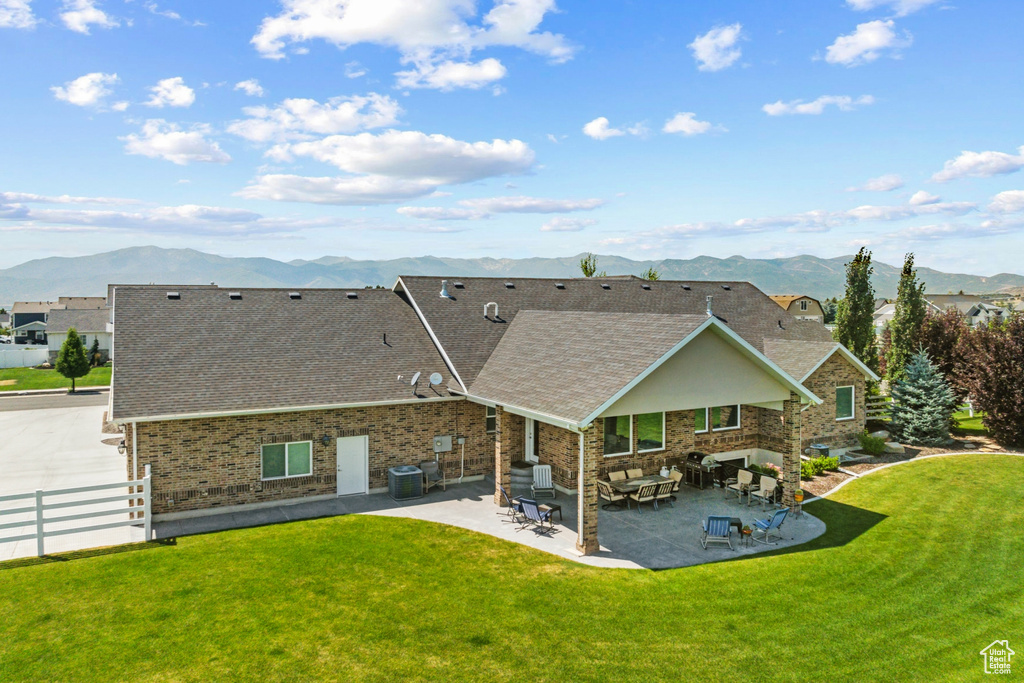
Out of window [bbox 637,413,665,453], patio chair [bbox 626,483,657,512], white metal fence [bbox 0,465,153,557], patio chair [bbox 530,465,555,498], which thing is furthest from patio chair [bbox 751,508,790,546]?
white metal fence [bbox 0,465,153,557]

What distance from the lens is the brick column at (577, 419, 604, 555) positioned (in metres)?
13.2

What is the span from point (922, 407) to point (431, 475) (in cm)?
2117

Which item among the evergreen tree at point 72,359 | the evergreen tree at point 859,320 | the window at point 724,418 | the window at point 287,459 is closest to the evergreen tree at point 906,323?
the evergreen tree at point 859,320

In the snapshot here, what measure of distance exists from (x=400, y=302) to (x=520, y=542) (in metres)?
12.0

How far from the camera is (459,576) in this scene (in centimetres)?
1205

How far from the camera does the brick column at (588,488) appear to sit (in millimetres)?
13180

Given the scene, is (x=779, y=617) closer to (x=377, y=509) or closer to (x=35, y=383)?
(x=377, y=509)

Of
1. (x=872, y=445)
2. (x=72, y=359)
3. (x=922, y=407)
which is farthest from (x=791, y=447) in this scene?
(x=72, y=359)

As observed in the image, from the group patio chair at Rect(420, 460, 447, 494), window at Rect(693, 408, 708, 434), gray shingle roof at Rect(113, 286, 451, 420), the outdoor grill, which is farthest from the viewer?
window at Rect(693, 408, 708, 434)

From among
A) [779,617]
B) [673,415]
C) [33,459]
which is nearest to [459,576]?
[779,617]

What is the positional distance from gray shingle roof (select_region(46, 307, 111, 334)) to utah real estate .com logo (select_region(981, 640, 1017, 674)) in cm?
7094

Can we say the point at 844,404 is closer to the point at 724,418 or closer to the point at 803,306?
the point at 724,418

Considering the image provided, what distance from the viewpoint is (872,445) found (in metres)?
23.4

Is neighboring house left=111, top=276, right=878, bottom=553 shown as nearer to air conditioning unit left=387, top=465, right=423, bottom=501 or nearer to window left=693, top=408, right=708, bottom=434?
window left=693, top=408, right=708, bottom=434
